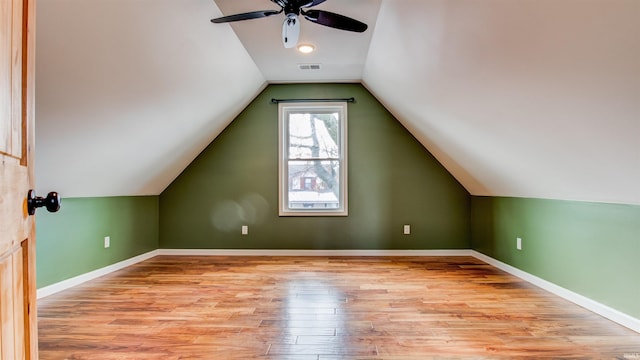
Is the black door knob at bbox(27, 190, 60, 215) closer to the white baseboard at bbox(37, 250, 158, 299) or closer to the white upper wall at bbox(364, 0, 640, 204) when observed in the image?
the white upper wall at bbox(364, 0, 640, 204)

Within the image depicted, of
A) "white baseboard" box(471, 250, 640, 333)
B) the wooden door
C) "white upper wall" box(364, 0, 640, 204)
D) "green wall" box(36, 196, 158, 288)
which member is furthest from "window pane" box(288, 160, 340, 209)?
the wooden door

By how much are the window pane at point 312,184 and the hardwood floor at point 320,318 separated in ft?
3.73

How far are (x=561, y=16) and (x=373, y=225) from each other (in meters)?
3.25

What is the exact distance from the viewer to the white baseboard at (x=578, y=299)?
2.28 m

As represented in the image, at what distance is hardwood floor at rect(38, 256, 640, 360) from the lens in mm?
1998

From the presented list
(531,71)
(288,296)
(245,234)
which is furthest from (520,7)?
(245,234)

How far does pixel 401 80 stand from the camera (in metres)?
3.24

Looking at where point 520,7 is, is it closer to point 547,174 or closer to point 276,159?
point 547,174

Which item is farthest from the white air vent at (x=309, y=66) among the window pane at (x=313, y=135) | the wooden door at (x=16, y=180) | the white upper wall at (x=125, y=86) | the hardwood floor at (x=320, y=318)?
the wooden door at (x=16, y=180)

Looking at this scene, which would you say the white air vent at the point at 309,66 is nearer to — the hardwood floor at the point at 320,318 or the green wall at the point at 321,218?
the green wall at the point at 321,218

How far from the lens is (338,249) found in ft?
14.5

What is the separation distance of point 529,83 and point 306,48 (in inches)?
79.8

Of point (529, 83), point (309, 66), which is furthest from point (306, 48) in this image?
point (529, 83)

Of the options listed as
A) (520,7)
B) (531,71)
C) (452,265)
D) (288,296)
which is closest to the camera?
(520,7)
